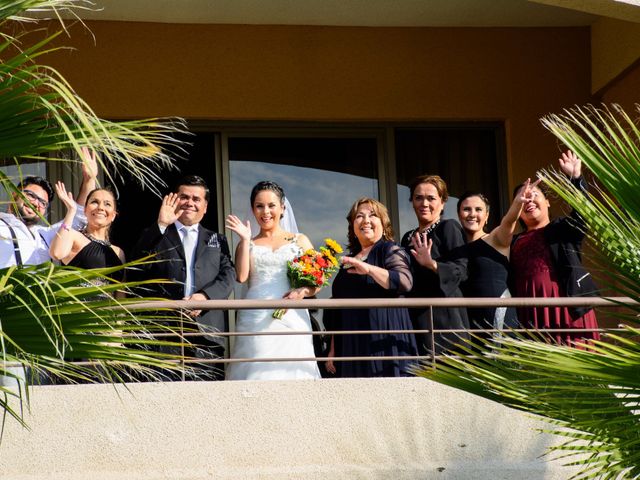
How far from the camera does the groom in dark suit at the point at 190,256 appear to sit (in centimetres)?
774

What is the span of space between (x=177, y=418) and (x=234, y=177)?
4.03 metres

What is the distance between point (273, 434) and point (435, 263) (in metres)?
1.49

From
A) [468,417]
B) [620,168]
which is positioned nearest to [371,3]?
[468,417]

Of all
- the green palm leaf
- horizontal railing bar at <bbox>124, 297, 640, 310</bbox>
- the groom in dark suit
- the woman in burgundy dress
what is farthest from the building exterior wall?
the green palm leaf

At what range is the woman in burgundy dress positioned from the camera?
755cm

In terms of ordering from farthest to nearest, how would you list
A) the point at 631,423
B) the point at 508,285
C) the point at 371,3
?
the point at 371,3 → the point at 508,285 → the point at 631,423

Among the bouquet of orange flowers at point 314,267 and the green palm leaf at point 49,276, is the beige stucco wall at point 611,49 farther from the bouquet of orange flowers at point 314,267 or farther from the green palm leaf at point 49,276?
the green palm leaf at point 49,276

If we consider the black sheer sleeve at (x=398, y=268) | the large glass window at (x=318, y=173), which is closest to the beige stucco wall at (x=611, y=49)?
the large glass window at (x=318, y=173)

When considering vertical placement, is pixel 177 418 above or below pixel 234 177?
below

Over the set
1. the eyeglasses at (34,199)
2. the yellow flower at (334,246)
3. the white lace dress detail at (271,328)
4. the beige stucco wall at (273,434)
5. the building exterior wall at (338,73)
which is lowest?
the beige stucco wall at (273,434)

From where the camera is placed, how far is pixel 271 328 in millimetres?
7820

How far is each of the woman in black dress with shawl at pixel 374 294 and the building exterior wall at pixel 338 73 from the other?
3.41 m

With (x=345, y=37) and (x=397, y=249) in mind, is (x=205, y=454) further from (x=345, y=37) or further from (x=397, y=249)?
(x=345, y=37)

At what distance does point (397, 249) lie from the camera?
7.54 m
